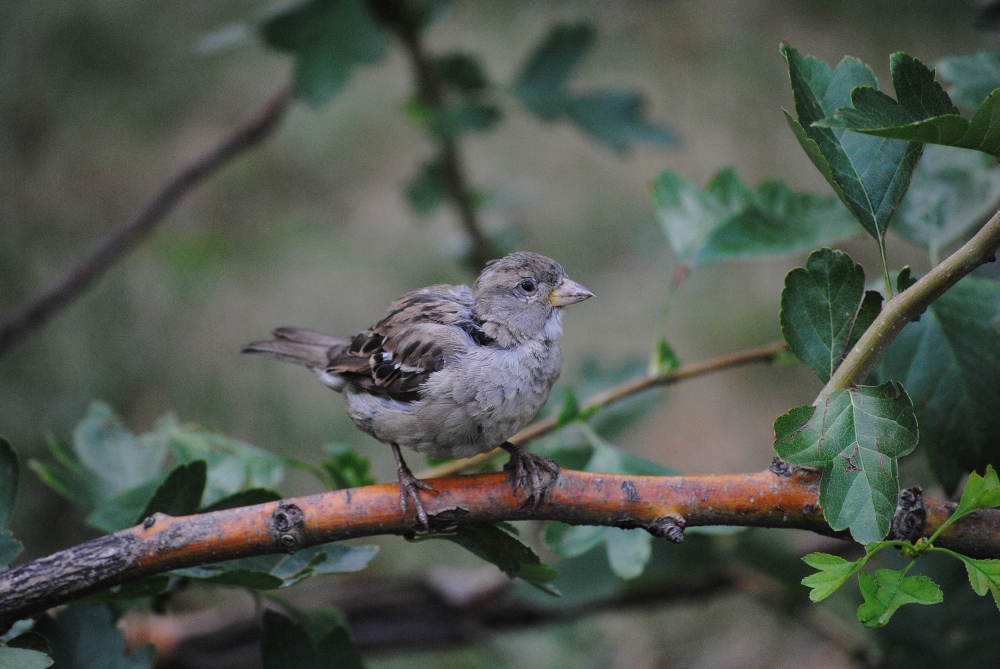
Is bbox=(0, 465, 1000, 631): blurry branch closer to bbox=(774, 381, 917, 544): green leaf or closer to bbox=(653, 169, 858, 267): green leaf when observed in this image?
bbox=(774, 381, 917, 544): green leaf

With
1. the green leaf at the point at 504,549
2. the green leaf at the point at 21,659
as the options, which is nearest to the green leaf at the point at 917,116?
the green leaf at the point at 504,549

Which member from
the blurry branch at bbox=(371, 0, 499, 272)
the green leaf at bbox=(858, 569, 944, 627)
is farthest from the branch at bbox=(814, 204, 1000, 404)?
the blurry branch at bbox=(371, 0, 499, 272)

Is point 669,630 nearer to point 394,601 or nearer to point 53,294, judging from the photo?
point 394,601

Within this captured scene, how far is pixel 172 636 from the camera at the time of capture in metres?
2.93

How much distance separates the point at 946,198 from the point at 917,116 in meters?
0.87

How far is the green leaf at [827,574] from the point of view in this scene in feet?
4.17

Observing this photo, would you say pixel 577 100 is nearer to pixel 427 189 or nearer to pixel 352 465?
pixel 427 189

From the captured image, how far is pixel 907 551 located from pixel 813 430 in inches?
9.0

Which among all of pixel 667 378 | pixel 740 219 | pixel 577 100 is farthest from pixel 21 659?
pixel 577 100

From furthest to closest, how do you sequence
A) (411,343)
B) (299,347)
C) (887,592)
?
(299,347) < (411,343) < (887,592)

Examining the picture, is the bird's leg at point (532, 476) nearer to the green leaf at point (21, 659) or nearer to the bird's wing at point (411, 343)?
the bird's wing at point (411, 343)

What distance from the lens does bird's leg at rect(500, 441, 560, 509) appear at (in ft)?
5.09

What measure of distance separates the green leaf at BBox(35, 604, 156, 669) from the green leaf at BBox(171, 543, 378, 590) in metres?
0.21

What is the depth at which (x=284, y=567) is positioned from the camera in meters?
1.75
